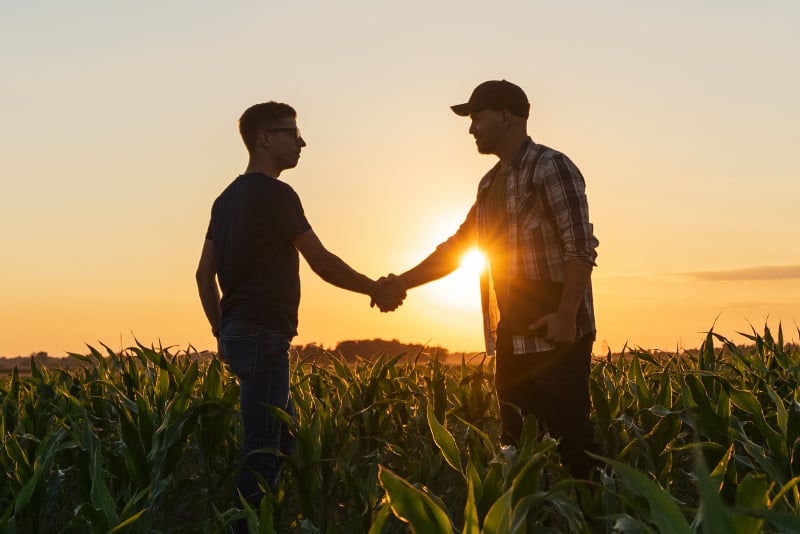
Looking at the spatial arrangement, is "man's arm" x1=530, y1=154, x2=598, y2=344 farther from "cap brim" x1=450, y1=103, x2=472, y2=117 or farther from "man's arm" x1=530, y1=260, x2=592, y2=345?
"cap brim" x1=450, y1=103, x2=472, y2=117

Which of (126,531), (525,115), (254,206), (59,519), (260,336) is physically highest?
→ (525,115)

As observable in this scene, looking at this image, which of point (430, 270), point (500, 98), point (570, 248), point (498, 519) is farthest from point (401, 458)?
point (498, 519)

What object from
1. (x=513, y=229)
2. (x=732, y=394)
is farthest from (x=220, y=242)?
(x=732, y=394)

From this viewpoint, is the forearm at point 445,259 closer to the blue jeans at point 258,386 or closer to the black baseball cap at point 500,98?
the black baseball cap at point 500,98

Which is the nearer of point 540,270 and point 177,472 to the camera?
point 540,270

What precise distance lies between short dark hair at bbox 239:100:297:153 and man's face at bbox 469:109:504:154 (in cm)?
95

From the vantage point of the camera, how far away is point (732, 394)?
4027 millimetres

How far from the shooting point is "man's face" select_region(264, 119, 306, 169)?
463 cm

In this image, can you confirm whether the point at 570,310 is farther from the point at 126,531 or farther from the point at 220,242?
the point at 126,531

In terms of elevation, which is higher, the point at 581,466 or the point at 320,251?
the point at 320,251

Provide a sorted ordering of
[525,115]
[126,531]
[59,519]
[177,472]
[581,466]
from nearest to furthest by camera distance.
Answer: [126,531]
[581,466]
[525,115]
[59,519]
[177,472]

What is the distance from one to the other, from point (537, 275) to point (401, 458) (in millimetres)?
1634

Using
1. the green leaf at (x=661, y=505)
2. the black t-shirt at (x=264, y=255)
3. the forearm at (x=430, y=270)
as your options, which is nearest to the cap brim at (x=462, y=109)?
the black t-shirt at (x=264, y=255)

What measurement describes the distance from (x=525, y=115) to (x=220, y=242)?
1689 millimetres
